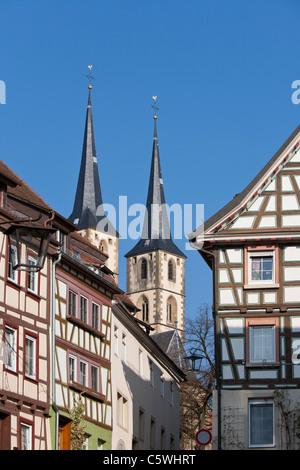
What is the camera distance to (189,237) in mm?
36188

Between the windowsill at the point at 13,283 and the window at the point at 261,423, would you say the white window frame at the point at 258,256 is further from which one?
the windowsill at the point at 13,283

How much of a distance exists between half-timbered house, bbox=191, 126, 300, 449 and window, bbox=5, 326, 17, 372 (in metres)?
5.72

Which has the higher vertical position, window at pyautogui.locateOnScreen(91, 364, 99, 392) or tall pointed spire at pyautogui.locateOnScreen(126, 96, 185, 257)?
tall pointed spire at pyautogui.locateOnScreen(126, 96, 185, 257)

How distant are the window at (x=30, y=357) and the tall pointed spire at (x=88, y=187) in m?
105

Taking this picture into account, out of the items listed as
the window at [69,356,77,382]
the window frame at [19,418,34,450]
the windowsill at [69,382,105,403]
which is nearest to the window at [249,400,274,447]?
the windowsill at [69,382,105,403]

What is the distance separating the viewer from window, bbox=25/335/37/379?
112ft

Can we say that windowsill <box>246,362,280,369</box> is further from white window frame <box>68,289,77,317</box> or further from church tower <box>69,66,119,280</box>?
church tower <box>69,66,119,280</box>

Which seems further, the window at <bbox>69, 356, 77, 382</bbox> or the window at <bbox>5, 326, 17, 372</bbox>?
the window at <bbox>69, 356, 77, 382</bbox>

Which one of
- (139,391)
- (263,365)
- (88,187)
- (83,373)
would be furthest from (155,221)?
(263,365)

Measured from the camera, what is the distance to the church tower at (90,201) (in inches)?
5472

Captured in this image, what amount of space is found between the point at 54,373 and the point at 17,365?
247 cm

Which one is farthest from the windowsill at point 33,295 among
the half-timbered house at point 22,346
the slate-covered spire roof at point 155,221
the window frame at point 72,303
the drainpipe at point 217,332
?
the slate-covered spire roof at point 155,221

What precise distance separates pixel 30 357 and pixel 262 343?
6.56 m

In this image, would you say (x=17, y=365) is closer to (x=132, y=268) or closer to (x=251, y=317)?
(x=251, y=317)
